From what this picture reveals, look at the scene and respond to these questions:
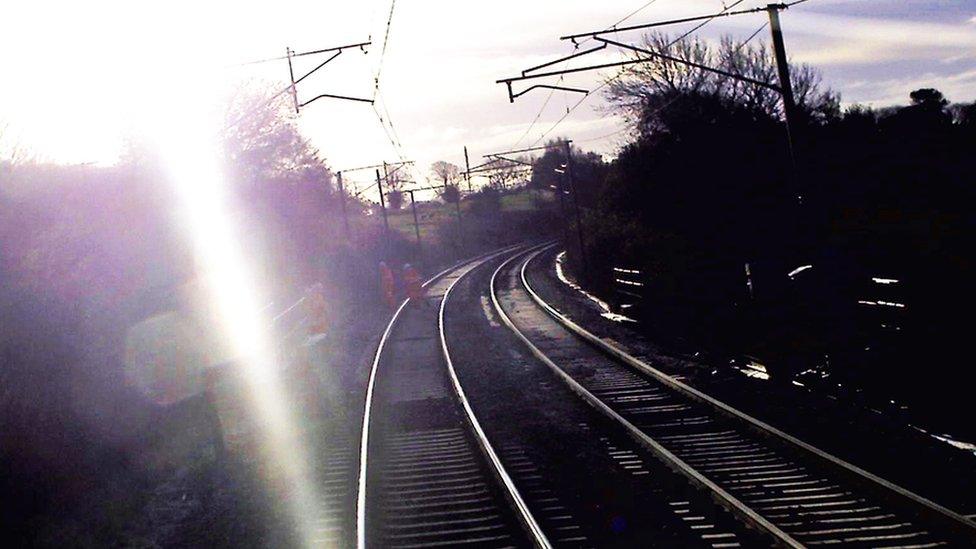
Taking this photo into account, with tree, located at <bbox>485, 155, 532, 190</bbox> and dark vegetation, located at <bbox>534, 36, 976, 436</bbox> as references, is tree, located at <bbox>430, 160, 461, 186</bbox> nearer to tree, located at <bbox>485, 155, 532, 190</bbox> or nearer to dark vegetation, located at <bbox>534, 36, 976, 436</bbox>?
tree, located at <bbox>485, 155, 532, 190</bbox>

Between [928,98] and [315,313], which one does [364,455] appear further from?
[928,98]

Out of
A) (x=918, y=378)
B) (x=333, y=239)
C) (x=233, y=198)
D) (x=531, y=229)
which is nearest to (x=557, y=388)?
(x=918, y=378)

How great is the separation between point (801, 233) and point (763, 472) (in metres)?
24.1

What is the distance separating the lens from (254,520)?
1090 cm

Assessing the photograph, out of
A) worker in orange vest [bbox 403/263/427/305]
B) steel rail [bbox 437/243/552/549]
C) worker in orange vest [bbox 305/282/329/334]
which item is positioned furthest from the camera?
worker in orange vest [bbox 403/263/427/305]

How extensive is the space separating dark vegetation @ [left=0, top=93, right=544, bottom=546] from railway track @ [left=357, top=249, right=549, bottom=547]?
1354 mm

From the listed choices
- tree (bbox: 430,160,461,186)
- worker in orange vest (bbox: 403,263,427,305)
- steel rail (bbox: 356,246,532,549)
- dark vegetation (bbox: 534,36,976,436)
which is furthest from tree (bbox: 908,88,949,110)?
tree (bbox: 430,160,461,186)

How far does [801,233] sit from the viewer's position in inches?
1314

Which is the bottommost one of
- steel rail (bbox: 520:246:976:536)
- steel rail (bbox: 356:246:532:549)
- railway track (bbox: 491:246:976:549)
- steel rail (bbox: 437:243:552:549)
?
railway track (bbox: 491:246:976:549)

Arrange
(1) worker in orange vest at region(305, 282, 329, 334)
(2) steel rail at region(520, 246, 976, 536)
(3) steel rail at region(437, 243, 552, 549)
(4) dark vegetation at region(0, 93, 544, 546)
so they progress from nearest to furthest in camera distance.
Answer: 1. (2) steel rail at region(520, 246, 976, 536)
2. (3) steel rail at region(437, 243, 552, 549)
3. (4) dark vegetation at region(0, 93, 544, 546)
4. (1) worker in orange vest at region(305, 282, 329, 334)

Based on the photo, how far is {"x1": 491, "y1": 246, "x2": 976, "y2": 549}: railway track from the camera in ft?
26.6

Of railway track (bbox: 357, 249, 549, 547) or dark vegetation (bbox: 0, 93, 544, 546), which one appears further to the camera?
dark vegetation (bbox: 0, 93, 544, 546)

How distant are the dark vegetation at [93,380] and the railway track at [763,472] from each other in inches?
182

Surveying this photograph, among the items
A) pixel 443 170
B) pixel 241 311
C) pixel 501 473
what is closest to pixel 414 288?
pixel 241 311
